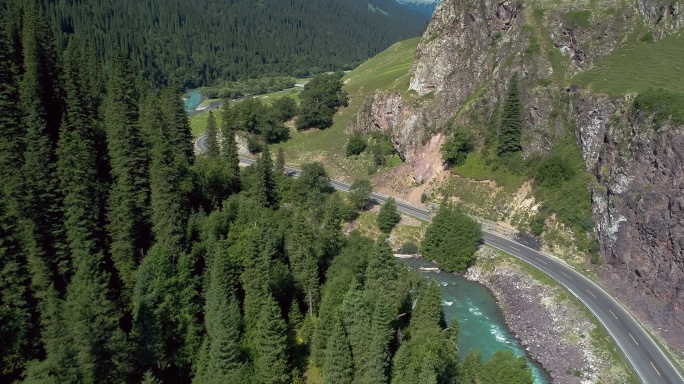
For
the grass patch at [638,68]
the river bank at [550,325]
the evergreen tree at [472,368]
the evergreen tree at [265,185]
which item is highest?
the grass patch at [638,68]

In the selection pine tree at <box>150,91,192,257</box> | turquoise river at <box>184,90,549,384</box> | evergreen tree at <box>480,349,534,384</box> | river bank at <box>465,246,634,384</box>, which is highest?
pine tree at <box>150,91,192,257</box>

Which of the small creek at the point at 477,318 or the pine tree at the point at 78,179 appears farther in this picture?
the small creek at the point at 477,318

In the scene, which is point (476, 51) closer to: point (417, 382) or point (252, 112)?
point (252, 112)

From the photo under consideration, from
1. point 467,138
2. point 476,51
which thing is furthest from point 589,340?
point 476,51

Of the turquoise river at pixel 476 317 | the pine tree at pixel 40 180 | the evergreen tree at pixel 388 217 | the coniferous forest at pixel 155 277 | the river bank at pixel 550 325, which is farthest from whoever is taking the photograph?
the evergreen tree at pixel 388 217

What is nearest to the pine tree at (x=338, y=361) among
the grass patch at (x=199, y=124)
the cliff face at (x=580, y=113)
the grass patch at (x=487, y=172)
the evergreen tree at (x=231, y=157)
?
the cliff face at (x=580, y=113)

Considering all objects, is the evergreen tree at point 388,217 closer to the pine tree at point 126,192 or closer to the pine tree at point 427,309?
the pine tree at point 427,309

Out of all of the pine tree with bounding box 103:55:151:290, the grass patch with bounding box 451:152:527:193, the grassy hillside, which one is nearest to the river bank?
the grass patch with bounding box 451:152:527:193

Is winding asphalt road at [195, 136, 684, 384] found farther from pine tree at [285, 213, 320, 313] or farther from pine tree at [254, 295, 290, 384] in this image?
pine tree at [254, 295, 290, 384]
